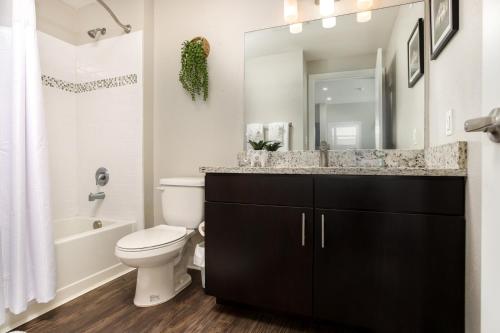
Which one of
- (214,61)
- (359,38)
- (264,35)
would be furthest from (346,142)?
(214,61)

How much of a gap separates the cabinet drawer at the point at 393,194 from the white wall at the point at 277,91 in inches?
24.9

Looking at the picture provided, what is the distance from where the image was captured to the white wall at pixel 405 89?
1579 mm

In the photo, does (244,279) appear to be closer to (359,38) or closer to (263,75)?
(263,75)

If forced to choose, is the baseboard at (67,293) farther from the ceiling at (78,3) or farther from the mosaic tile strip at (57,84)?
the ceiling at (78,3)

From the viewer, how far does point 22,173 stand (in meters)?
1.45

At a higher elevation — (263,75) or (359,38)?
(359,38)

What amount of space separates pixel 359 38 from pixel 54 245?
2.41 m

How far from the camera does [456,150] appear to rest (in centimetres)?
106

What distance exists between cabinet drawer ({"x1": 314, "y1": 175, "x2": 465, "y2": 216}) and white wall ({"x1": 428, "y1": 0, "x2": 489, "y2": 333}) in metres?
0.06

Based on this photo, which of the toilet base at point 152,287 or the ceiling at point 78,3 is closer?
the toilet base at point 152,287

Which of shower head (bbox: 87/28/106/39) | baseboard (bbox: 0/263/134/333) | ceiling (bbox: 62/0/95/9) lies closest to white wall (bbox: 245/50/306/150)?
shower head (bbox: 87/28/106/39)

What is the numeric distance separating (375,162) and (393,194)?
56 cm

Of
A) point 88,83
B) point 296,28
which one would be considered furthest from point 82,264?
point 296,28

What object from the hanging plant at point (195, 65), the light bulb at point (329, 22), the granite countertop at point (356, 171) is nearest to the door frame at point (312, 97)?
the light bulb at point (329, 22)
